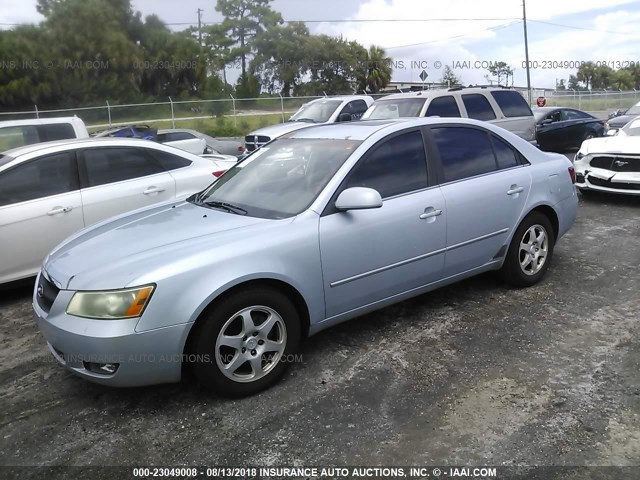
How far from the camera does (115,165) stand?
18.9 feet

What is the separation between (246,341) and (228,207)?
108 cm

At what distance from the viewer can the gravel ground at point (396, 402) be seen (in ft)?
9.21

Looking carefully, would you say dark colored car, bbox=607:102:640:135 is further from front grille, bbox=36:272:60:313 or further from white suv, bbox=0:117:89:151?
front grille, bbox=36:272:60:313

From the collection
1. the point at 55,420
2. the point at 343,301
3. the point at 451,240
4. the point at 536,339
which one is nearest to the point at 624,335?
the point at 536,339

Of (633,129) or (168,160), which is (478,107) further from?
(168,160)

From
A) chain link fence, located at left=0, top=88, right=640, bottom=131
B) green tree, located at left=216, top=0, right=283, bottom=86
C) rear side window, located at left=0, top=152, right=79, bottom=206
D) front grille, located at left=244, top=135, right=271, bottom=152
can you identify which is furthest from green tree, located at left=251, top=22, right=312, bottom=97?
rear side window, located at left=0, top=152, right=79, bottom=206

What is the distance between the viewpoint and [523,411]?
10.1 ft

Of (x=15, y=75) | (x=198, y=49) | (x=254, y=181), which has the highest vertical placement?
(x=198, y=49)

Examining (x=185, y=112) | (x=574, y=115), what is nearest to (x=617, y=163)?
(x=574, y=115)

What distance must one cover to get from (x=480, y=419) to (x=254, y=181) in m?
2.30

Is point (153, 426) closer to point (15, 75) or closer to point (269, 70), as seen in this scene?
point (15, 75)

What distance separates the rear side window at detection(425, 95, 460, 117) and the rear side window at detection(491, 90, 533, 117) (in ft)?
3.23

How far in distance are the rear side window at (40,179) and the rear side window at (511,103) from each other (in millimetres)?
7259

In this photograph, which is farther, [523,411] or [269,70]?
[269,70]
